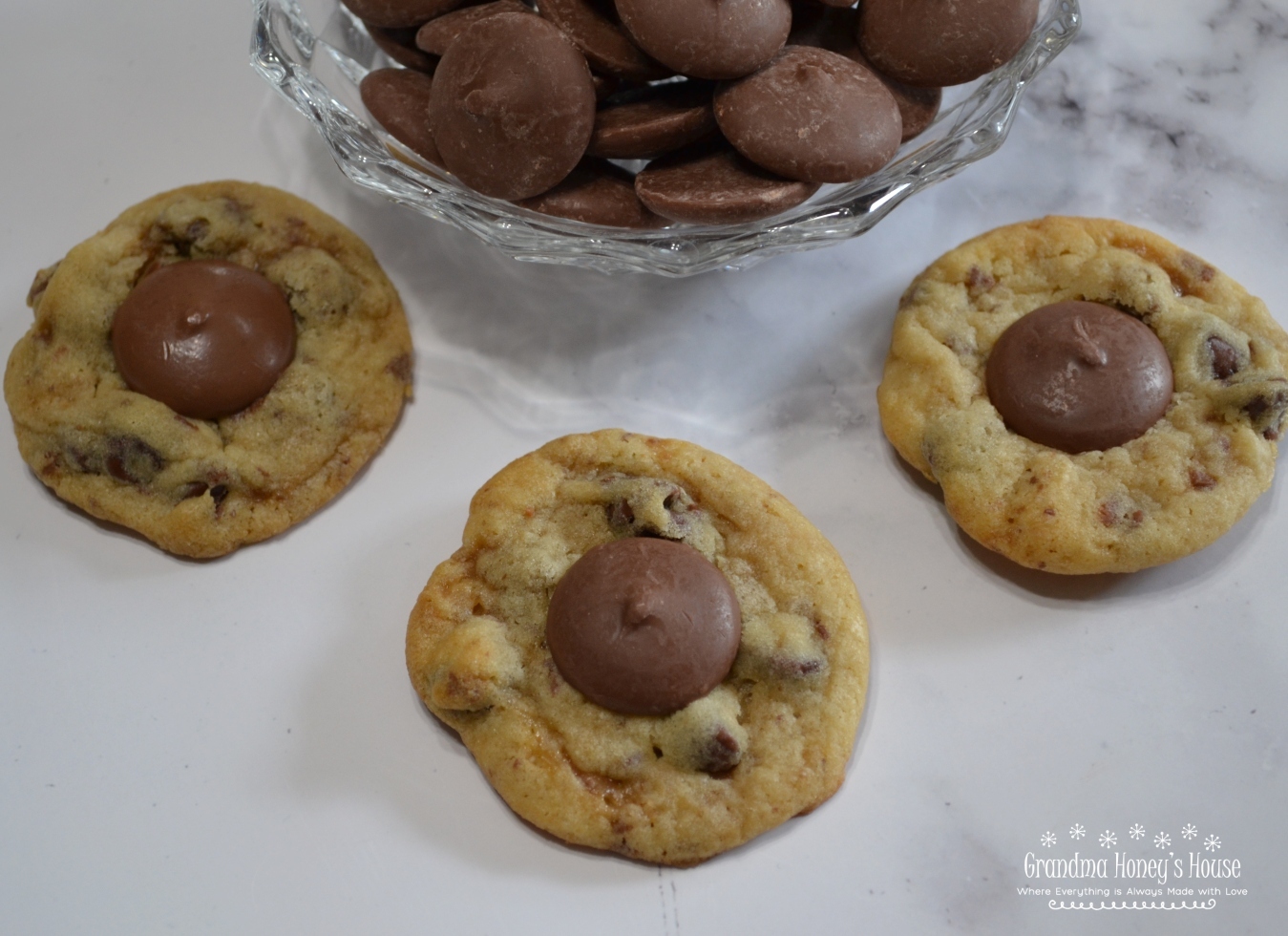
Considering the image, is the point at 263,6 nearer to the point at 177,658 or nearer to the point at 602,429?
the point at 602,429

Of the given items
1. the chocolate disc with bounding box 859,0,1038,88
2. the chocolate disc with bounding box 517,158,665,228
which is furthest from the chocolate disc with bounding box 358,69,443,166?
the chocolate disc with bounding box 859,0,1038,88

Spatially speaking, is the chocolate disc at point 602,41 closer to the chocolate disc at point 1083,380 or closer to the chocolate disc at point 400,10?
the chocolate disc at point 400,10

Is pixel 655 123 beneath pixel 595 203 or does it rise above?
above

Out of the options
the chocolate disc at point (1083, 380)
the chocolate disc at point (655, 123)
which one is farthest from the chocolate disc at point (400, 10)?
the chocolate disc at point (1083, 380)

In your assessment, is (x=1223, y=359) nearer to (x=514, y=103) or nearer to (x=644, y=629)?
(x=644, y=629)

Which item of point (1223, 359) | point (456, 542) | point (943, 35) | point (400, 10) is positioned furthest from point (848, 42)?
point (456, 542)

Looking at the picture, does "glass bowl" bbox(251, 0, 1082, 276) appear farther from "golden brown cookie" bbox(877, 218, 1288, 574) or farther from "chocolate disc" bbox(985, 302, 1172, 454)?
"chocolate disc" bbox(985, 302, 1172, 454)

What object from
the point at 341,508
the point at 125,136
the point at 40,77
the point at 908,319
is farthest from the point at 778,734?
the point at 40,77
